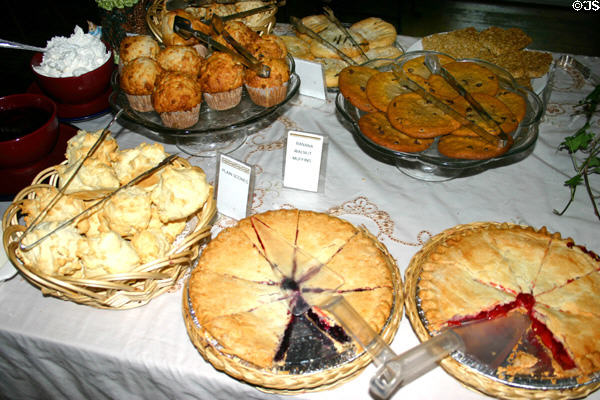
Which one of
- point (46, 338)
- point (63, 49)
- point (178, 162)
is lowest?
point (46, 338)

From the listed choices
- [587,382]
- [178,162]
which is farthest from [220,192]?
[587,382]

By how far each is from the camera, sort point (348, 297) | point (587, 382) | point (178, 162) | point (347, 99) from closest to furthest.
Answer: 1. point (587, 382)
2. point (348, 297)
3. point (178, 162)
4. point (347, 99)

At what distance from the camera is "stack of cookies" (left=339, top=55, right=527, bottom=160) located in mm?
1562

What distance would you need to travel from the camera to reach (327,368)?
3.50ft

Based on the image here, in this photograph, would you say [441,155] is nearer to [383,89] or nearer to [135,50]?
[383,89]

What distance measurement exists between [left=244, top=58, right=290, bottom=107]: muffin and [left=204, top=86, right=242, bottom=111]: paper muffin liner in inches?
2.4

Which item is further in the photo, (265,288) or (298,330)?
(265,288)

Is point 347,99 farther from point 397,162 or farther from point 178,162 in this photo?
point 178,162

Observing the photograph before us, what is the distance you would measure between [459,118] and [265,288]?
3.22 feet

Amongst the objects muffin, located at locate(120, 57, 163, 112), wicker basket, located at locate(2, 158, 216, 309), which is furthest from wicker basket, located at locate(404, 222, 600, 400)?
muffin, located at locate(120, 57, 163, 112)

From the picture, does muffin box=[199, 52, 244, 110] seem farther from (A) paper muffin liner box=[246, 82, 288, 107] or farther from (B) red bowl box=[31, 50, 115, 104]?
(B) red bowl box=[31, 50, 115, 104]

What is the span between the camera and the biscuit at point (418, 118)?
1.57m

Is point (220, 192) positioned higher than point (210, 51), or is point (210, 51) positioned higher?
point (210, 51)

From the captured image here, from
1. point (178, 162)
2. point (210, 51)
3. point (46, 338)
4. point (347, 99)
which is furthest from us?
point (210, 51)
